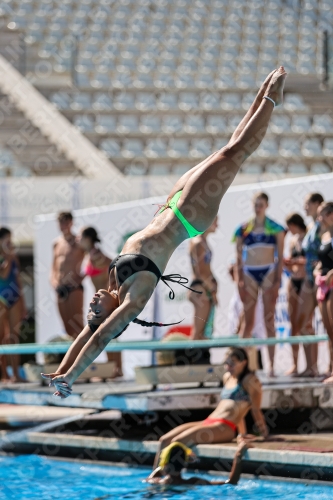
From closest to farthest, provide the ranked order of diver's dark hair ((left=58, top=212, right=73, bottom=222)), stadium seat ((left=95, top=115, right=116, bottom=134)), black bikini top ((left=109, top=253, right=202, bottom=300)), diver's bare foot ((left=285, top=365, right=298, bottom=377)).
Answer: black bikini top ((left=109, top=253, right=202, bottom=300)), diver's bare foot ((left=285, top=365, right=298, bottom=377)), diver's dark hair ((left=58, top=212, right=73, bottom=222)), stadium seat ((left=95, top=115, right=116, bottom=134))

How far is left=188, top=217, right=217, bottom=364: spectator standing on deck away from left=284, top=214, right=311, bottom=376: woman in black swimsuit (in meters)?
0.75

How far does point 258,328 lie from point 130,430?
1.65 m

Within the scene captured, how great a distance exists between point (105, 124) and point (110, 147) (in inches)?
36.9

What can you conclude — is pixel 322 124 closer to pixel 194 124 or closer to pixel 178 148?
pixel 194 124

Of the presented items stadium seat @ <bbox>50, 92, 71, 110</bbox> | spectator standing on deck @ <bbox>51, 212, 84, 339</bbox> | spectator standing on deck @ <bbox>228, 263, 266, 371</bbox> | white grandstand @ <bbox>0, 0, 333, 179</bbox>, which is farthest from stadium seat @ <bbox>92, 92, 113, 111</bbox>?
spectator standing on deck @ <bbox>228, 263, 266, 371</bbox>

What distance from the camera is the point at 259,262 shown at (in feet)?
26.0

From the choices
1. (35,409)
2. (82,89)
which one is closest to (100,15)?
(82,89)

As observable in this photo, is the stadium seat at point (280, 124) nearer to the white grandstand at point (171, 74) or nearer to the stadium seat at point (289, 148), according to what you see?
the white grandstand at point (171, 74)

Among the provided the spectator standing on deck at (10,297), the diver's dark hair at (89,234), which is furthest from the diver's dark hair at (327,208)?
the spectator standing on deck at (10,297)

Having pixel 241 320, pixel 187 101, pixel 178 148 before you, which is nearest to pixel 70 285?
pixel 241 320

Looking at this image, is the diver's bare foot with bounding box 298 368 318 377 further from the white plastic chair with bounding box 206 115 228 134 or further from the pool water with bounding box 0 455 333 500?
the white plastic chair with bounding box 206 115 228 134

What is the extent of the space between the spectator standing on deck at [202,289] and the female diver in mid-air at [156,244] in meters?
3.43

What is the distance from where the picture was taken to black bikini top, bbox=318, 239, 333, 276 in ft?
22.9

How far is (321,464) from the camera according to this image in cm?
578
